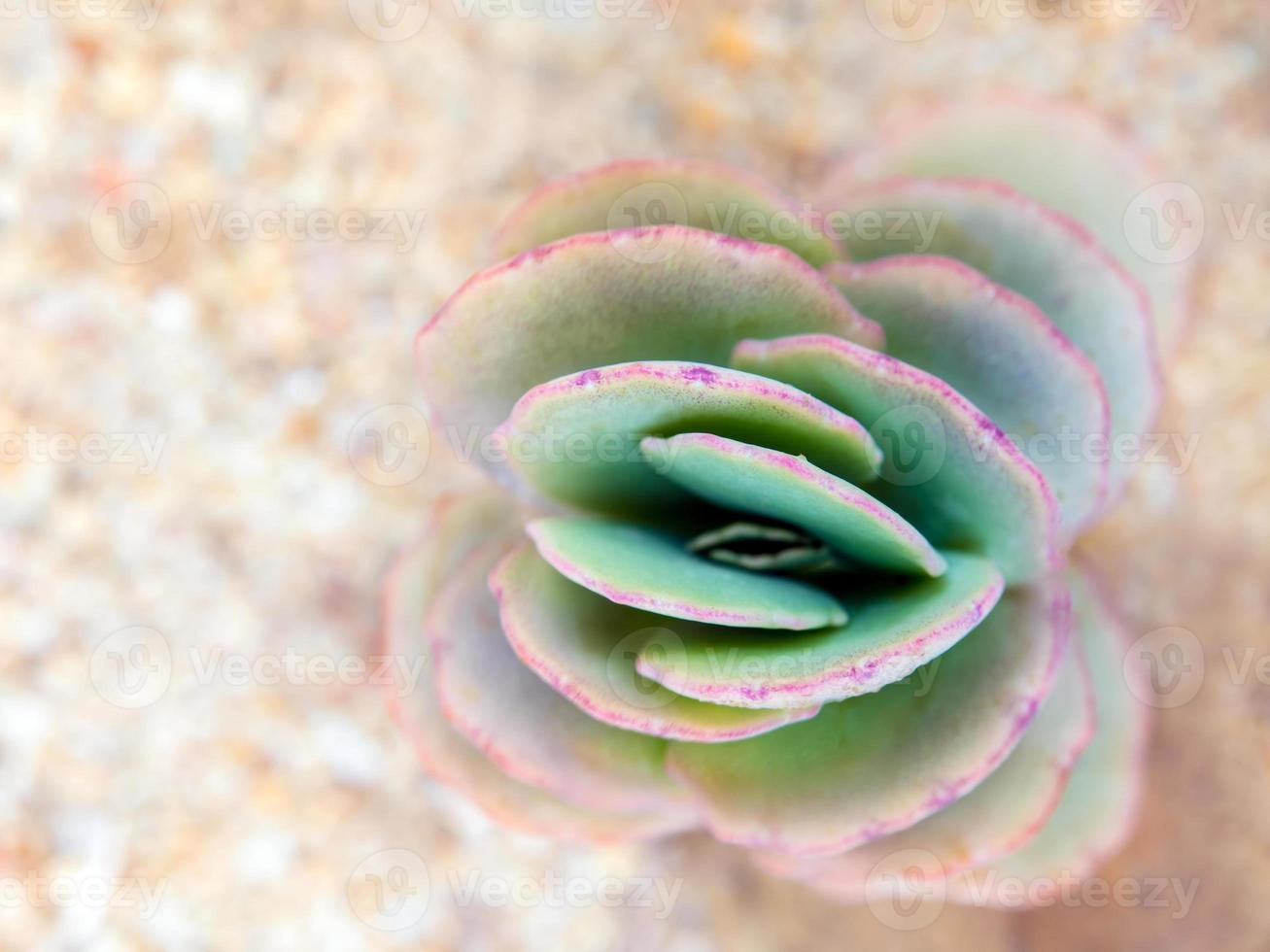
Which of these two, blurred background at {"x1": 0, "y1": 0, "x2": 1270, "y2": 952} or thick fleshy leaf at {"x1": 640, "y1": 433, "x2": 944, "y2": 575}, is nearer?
thick fleshy leaf at {"x1": 640, "y1": 433, "x2": 944, "y2": 575}

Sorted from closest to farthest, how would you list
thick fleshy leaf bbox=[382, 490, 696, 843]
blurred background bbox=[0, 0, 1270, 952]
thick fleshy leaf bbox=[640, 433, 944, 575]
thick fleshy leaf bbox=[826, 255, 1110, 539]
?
thick fleshy leaf bbox=[640, 433, 944, 575], thick fleshy leaf bbox=[826, 255, 1110, 539], thick fleshy leaf bbox=[382, 490, 696, 843], blurred background bbox=[0, 0, 1270, 952]

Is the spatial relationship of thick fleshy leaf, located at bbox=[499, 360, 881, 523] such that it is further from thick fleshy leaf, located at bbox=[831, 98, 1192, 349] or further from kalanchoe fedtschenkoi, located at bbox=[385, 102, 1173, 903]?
thick fleshy leaf, located at bbox=[831, 98, 1192, 349]

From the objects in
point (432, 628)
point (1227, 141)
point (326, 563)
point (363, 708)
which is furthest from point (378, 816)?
point (1227, 141)

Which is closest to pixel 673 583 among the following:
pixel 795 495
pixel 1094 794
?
pixel 795 495

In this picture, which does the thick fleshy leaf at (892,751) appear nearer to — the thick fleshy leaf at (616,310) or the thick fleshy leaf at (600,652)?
the thick fleshy leaf at (600,652)

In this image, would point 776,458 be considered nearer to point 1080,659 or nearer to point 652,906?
point 1080,659

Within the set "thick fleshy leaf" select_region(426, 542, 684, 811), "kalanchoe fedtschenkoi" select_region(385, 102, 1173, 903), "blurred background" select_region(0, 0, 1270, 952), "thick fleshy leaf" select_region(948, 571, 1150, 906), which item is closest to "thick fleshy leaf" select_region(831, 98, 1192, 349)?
"kalanchoe fedtschenkoi" select_region(385, 102, 1173, 903)

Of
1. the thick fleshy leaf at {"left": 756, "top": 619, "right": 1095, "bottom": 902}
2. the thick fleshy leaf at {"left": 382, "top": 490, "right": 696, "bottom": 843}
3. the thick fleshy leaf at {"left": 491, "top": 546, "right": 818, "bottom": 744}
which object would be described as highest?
the thick fleshy leaf at {"left": 491, "top": 546, "right": 818, "bottom": 744}

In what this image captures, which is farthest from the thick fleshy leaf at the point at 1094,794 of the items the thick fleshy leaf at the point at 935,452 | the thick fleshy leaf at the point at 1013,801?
the thick fleshy leaf at the point at 935,452

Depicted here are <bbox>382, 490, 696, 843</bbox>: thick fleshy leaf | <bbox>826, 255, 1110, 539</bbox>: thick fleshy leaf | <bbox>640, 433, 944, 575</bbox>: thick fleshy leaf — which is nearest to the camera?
<bbox>640, 433, 944, 575</bbox>: thick fleshy leaf
